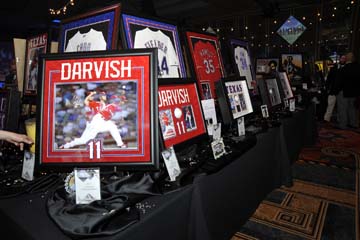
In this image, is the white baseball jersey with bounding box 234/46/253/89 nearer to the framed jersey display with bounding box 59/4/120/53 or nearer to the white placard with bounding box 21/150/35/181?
the framed jersey display with bounding box 59/4/120/53

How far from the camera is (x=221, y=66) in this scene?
2010mm

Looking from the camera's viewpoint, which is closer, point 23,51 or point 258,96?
point 23,51

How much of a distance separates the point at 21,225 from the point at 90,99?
418mm

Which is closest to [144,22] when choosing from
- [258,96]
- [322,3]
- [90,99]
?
[90,99]

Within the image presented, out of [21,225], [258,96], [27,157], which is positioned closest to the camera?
[21,225]

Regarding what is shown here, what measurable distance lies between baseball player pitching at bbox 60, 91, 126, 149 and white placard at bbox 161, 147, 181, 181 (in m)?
0.19

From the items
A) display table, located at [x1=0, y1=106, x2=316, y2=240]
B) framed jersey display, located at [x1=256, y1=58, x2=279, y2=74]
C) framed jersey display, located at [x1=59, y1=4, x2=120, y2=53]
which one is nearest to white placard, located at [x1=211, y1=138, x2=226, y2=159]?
display table, located at [x1=0, y1=106, x2=316, y2=240]

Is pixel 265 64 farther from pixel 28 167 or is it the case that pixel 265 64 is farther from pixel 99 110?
pixel 28 167

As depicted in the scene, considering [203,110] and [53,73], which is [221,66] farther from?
[53,73]

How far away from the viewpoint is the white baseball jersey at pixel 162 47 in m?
1.32

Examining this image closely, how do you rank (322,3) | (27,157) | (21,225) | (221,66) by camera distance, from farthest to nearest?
(322,3) → (221,66) → (27,157) → (21,225)

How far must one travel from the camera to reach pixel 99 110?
2.82 ft

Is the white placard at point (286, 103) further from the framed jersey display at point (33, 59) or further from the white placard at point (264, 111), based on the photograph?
the framed jersey display at point (33, 59)

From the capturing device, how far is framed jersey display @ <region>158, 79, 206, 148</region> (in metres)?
1.12
